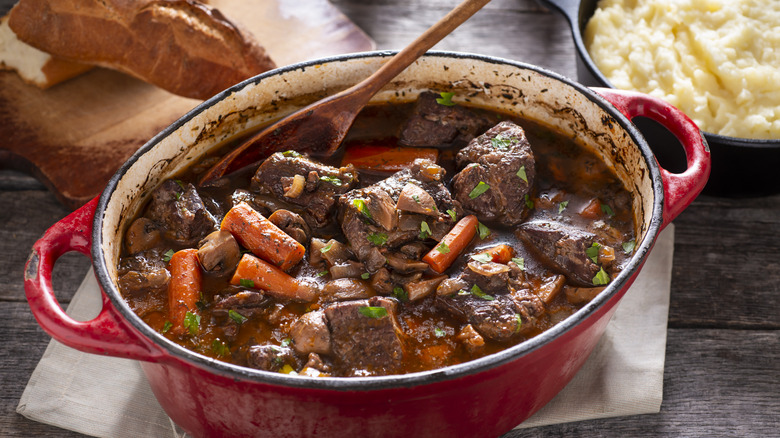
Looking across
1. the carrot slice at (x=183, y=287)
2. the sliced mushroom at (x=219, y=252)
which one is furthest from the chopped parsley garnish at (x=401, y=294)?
the carrot slice at (x=183, y=287)

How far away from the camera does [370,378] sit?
2125mm

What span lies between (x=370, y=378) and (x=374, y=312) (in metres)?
0.54

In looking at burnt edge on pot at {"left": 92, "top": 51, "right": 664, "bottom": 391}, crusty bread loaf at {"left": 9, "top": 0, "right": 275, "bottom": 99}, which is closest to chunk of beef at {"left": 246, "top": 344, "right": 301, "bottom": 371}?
burnt edge on pot at {"left": 92, "top": 51, "right": 664, "bottom": 391}

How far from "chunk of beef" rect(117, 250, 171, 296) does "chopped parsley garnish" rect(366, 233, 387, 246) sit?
0.83 metres

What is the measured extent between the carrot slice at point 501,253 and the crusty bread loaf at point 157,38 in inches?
75.1

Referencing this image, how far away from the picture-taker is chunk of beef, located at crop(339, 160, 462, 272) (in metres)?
2.95

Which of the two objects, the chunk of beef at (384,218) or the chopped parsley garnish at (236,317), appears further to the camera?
the chunk of beef at (384,218)

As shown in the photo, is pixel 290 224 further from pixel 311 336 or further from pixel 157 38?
pixel 157 38

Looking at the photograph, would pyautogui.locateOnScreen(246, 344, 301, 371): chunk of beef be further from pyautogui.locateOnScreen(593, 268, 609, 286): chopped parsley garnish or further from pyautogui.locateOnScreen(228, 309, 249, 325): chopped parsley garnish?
pyautogui.locateOnScreen(593, 268, 609, 286): chopped parsley garnish

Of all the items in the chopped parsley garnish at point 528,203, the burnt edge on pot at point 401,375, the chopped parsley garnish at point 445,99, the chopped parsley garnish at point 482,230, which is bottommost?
the chopped parsley garnish at point 482,230

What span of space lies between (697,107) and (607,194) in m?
0.96

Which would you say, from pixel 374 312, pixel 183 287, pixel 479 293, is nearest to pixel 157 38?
pixel 183 287

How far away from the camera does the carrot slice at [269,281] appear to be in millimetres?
2824

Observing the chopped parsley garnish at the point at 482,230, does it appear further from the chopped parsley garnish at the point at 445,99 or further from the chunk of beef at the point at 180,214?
the chunk of beef at the point at 180,214
